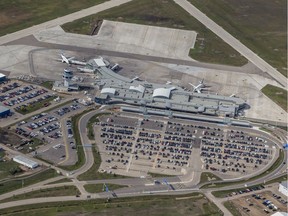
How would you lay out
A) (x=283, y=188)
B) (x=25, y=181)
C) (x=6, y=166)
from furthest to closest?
(x=283, y=188), (x=6, y=166), (x=25, y=181)

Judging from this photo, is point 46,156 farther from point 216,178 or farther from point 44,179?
point 216,178

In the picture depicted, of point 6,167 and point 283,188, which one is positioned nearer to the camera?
point 6,167

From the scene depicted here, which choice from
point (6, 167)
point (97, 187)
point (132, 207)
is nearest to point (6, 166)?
point (6, 167)

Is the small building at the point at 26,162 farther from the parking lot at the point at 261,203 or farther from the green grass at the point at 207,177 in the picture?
the parking lot at the point at 261,203

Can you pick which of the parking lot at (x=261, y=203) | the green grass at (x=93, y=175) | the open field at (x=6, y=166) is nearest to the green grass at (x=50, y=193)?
the green grass at (x=93, y=175)

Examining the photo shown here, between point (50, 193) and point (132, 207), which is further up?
point (132, 207)

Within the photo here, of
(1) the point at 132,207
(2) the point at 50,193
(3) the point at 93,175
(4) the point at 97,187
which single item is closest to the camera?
(1) the point at 132,207

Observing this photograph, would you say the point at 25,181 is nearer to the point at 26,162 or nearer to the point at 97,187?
the point at 26,162
